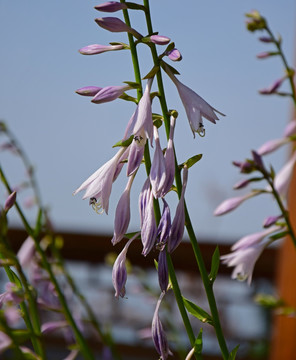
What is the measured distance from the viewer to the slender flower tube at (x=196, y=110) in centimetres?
51

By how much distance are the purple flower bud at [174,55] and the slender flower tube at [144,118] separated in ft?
0.12

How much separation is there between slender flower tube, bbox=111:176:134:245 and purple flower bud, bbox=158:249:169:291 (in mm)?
37

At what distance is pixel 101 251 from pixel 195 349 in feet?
7.10

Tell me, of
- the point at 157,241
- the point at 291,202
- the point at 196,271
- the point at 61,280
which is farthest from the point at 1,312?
the point at 196,271

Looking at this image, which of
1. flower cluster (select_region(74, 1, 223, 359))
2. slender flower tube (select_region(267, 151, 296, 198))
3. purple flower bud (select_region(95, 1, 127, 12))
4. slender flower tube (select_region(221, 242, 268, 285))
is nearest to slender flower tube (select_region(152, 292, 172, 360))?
flower cluster (select_region(74, 1, 223, 359))

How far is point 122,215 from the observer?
0.51 meters

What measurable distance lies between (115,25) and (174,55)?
2.0 inches

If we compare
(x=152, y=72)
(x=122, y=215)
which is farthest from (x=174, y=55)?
(x=122, y=215)

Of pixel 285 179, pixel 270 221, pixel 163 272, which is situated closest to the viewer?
pixel 163 272

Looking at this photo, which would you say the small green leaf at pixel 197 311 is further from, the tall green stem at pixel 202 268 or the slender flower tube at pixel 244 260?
the slender flower tube at pixel 244 260

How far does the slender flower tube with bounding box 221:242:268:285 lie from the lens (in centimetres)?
83

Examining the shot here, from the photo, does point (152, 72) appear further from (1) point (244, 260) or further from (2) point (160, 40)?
(1) point (244, 260)

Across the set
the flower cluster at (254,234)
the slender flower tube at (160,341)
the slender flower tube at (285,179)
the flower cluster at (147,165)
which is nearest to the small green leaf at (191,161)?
the flower cluster at (147,165)

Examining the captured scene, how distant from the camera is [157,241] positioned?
1.59 feet
